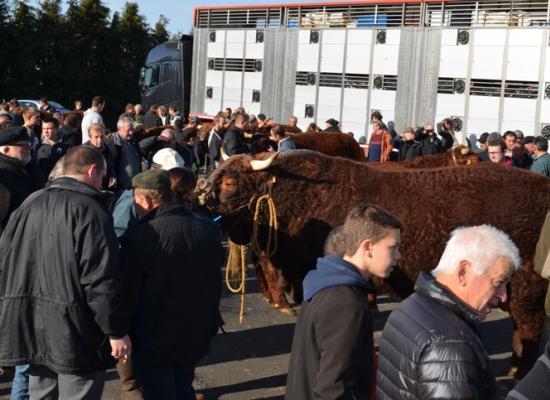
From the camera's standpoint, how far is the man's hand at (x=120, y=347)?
428 centimetres

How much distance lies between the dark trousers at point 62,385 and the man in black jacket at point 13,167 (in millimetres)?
1752

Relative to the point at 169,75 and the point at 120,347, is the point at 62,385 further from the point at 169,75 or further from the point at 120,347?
the point at 169,75

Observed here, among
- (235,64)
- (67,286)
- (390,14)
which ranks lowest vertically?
(67,286)

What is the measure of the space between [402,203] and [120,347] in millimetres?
3235

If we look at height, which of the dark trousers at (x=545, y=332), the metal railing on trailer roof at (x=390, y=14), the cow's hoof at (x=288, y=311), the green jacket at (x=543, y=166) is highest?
the metal railing on trailer roof at (x=390, y=14)

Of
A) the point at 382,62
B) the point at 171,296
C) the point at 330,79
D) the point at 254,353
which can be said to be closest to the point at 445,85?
the point at 382,62

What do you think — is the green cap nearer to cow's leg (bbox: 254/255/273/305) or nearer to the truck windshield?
cow's leg (bbox: 254/255/273/305)

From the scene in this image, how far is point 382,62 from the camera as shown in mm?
18188

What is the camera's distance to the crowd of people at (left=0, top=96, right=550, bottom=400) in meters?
2.94

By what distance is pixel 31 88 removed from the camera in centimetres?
3966

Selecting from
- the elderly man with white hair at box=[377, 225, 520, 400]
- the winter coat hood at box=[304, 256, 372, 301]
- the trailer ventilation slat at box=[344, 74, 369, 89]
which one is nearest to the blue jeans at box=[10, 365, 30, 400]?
the winter coat hood at box=[304, 256, 372, 301]

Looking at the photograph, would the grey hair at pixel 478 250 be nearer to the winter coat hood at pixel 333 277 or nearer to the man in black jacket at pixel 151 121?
the winter coat hood at pixel 333 277

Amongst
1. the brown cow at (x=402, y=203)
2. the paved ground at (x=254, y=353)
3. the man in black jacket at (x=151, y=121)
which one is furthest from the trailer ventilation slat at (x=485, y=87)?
the brown cow at (x=402, y=203)

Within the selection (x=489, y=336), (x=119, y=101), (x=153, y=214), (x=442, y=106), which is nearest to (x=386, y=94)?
(x=442, y=106)
